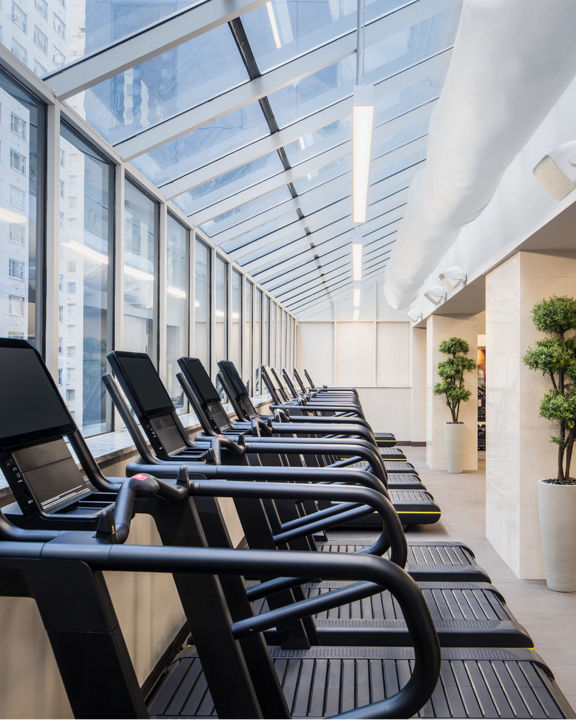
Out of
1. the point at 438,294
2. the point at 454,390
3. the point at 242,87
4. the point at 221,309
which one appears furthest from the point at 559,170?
the point at 454,390

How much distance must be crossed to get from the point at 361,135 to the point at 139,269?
5.16 feet

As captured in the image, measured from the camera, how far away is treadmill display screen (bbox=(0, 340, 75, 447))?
1.48 m

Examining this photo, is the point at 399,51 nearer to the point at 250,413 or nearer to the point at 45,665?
the point at 250,413

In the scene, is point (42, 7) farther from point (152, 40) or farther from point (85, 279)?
point (85, 279)

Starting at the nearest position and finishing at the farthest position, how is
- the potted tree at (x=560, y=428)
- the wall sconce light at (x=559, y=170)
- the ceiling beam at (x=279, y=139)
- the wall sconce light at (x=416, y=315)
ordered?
the wall sconce light at (x=559, y=170), the potted tree at (x=560, y=428), the ceiling beam at (x=279, y=139), the wall sconce light at (x=416, y=315)

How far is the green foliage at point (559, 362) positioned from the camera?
435 centimetres

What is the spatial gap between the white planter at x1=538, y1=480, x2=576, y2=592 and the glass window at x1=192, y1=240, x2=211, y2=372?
2.95 meters

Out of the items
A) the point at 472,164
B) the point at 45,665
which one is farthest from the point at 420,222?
the point at 45,665

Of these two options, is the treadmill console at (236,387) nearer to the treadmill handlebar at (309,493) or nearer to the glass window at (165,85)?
the glass window at (165,85)

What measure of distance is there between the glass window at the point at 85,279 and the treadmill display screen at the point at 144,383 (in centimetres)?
68

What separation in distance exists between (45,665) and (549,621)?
2940 millimetres

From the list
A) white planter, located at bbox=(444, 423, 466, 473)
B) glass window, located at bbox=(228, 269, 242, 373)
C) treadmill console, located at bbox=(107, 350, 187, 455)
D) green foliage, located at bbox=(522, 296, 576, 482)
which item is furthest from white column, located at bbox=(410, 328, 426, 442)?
treadmill console, located at bbox=(107, 350, 187, 455)

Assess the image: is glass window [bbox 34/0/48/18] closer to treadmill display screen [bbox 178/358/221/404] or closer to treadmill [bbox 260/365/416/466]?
treadmill display screen [bbox 178/358/221/404]

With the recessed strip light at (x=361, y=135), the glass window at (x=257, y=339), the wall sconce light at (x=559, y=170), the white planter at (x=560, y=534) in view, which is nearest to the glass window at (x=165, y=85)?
the recessed strip light at (x=361, y=135)
